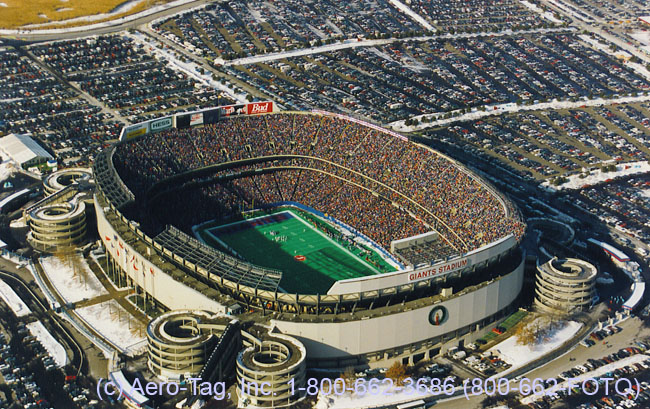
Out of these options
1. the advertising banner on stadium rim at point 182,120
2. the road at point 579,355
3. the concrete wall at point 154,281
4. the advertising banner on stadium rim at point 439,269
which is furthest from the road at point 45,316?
the road at point 579,355

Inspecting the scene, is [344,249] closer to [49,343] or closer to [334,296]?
[334,296]

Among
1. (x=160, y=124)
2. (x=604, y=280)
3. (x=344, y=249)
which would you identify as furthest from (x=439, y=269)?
(x=160, y=124)

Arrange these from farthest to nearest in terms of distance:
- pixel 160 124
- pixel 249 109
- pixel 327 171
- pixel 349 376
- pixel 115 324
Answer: pixel 249 109 < pixel 327 171 < pixel 160 124 < pixel 115 324 < pixel 349 376

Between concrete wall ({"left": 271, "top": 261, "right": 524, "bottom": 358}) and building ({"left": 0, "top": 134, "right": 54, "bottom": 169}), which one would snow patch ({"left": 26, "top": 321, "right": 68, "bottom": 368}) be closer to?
concrete wall ({"left": 271, "top": 261, "right": 524, "bottom": 358})

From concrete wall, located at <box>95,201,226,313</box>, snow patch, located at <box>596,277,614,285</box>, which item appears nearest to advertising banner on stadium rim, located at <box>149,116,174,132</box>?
concrete wall, located at <box>95,201,226,313</box>

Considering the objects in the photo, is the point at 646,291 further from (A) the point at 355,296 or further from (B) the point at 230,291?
(B) the point at 230,291
